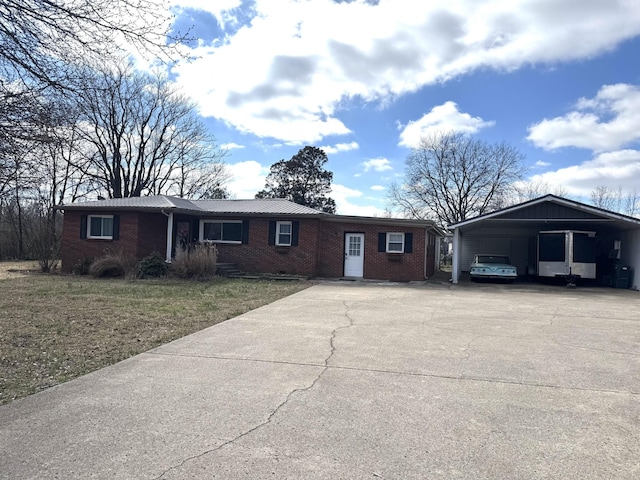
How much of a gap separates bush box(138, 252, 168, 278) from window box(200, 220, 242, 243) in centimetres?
334

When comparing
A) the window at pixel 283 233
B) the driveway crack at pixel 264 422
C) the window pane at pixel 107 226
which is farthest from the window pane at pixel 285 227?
the driveway crack at pixel 264 422

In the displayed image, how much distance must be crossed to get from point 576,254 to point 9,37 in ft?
68.0

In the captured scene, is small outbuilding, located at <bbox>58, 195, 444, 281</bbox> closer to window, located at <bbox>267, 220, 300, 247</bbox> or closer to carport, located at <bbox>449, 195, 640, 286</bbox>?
window, located at <bbox>267, 220, 300, 247</bbox>

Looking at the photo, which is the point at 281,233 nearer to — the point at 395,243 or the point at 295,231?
the point at 295,231

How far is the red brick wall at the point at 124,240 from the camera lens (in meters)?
20.1

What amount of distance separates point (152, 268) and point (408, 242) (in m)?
10.7

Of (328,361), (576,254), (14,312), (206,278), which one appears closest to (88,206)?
(206,278)

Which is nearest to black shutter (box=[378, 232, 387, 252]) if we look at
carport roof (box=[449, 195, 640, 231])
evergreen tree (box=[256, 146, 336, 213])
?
carport roof (box=[449, 195, 640, 231])

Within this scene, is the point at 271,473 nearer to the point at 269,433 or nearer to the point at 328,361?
the point at 269,433

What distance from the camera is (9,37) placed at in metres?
5.54

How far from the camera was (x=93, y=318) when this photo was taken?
29.5 feet

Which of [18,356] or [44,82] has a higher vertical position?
[44,82]

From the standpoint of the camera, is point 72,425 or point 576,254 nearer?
point 72,425

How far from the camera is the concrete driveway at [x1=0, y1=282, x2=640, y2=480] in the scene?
323 centimetres
